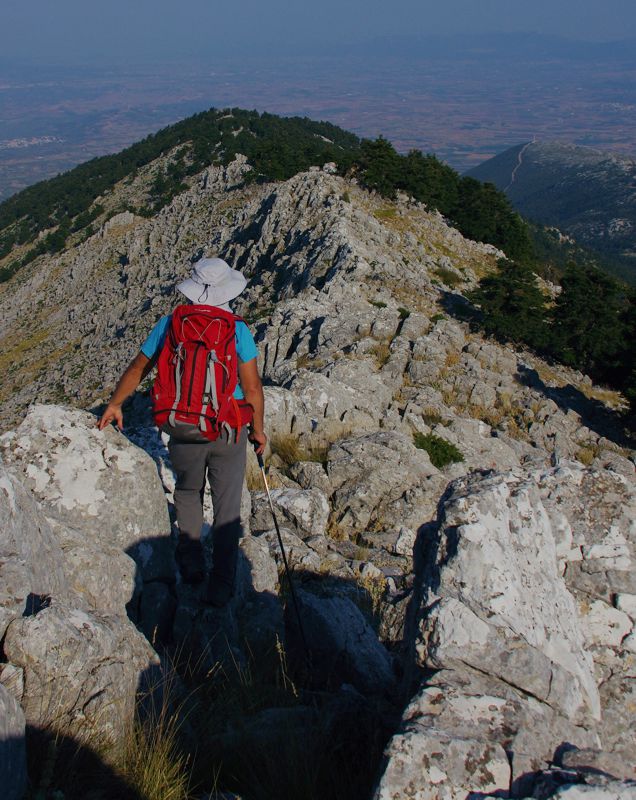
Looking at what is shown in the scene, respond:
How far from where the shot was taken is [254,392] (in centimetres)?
536

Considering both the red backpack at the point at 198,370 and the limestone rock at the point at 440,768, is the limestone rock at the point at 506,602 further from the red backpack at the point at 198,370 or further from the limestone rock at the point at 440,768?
the red backpack at the point at 198,370

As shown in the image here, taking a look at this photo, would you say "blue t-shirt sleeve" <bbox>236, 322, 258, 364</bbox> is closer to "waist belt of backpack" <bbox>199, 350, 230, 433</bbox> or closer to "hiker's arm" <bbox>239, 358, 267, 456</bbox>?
"hiker's arm" <bbox>239, 358, 267, 456</bbox>

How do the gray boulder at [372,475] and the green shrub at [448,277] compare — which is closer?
the gray boulder at [372,475]

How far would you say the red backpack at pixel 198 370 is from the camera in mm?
4801

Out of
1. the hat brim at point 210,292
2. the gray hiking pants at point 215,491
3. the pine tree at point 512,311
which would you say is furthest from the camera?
the pine tree at point 512,311

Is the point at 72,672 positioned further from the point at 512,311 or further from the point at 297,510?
the point at 512,311

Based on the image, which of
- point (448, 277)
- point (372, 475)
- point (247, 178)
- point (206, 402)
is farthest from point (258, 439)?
point (247, 178)

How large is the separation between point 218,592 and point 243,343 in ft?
6.66

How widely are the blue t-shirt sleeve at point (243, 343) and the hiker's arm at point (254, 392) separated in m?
0.06

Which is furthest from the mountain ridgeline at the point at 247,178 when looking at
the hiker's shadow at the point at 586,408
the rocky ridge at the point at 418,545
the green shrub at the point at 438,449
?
the green shrub at the point at 438,449

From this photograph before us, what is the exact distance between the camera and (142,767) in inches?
129

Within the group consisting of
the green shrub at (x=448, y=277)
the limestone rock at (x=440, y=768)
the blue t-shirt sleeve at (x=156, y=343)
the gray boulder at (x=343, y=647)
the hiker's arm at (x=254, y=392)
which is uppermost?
the blue t-shirt sleeve at (x=156, y=343)

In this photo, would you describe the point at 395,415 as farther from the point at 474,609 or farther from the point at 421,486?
the point at 474,609

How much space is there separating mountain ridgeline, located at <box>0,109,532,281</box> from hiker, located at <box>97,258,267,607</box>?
106 feet
